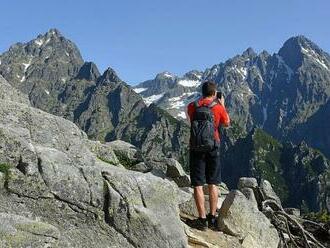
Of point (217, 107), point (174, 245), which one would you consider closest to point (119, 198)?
point (174, 245)

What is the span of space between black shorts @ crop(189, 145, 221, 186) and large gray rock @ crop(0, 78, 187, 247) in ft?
5.01

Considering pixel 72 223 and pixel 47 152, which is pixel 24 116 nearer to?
pixel 47 152

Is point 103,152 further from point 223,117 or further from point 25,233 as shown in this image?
point 25,233

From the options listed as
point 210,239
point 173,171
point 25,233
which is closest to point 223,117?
point 210,239

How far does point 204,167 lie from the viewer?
1566 cm

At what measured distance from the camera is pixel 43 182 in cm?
1234

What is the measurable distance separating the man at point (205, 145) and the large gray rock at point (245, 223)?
0.64 m

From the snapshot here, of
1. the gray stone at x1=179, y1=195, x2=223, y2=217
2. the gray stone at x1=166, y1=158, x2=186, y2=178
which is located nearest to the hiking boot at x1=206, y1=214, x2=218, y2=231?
the gray stone at x1=179, y1=195, x2=223, y2=217

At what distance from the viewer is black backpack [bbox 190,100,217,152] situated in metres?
15.3

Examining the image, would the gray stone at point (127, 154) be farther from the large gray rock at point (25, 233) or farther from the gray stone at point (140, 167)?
the large gray rock at point (25, 233)

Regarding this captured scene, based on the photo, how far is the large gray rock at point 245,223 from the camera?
53.2ft

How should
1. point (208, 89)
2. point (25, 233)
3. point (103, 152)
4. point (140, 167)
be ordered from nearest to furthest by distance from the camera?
point (25, 233) → point (208, 89) → point (103, 152) → point (140, 167)

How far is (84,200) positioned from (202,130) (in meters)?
4.33

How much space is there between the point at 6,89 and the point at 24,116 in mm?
5021
